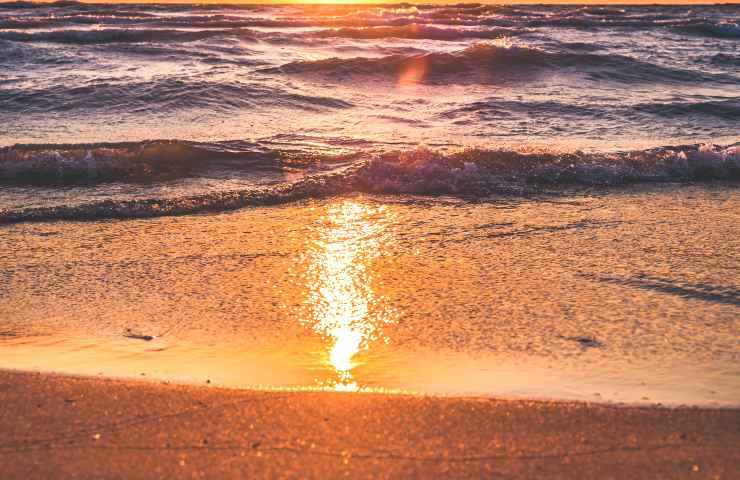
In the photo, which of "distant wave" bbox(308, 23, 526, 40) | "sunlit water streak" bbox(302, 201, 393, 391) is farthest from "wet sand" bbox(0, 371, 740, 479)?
"distant wave" bbox(308, 23, 526, 40)

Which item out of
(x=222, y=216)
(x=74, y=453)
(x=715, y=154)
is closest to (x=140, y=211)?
(x=222, y=216)

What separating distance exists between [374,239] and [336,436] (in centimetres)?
225

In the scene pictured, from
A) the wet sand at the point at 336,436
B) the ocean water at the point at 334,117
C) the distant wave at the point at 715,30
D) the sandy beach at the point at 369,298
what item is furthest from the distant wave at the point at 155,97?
the distant wave at the point at 715,30

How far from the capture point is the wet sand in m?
1.88

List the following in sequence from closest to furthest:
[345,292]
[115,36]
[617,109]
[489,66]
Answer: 1. [345,292]
2. [617,109]
3. [489,66]
4. [115,36]

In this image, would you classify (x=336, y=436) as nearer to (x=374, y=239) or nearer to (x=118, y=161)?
(x=374, y=239)

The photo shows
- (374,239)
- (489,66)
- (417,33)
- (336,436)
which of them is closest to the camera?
(336,436)

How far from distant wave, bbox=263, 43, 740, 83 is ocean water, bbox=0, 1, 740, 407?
6.71 ft

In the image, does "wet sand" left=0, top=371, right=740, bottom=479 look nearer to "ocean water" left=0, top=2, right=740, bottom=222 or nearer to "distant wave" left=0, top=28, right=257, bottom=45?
Answer: "ocean water" left=0, top=2, right=740, bottom=222

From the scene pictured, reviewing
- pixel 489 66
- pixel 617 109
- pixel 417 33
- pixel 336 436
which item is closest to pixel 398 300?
pixel 336 436

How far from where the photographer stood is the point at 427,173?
5.70m

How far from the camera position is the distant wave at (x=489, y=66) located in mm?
13211

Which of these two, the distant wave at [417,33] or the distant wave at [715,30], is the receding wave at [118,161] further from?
the distant wave at [715,30]

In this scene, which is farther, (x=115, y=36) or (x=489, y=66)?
(x=115, y=36)
